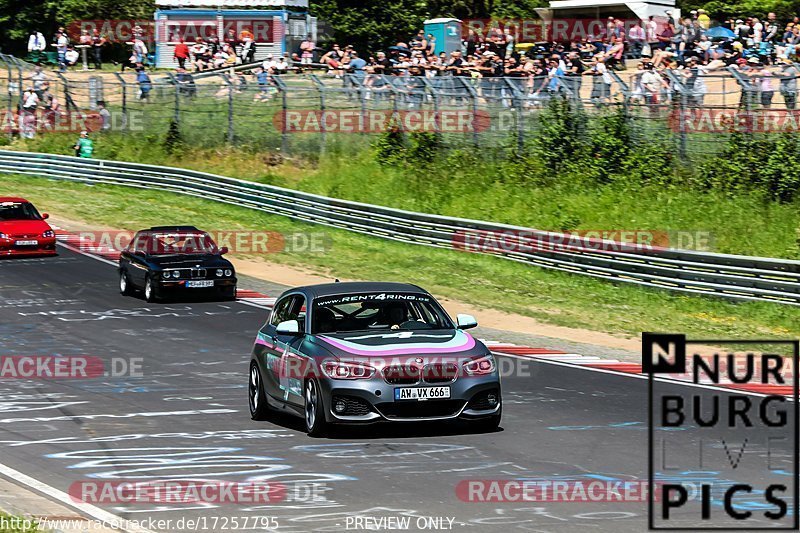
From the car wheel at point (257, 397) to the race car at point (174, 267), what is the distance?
1076cm

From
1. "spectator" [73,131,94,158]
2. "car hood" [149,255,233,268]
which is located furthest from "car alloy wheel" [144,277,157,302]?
"spectator" [73,131,94,158]

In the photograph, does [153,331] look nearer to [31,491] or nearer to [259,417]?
[259,417]

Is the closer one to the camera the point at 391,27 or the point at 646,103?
the point at 646,103

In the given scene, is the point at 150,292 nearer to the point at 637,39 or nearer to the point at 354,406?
the point at 354,406

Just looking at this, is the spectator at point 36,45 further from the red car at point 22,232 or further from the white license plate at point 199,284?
the white license plate at point 199,284

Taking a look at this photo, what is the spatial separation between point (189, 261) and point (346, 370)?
13.4m

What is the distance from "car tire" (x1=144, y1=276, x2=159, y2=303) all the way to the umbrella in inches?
786

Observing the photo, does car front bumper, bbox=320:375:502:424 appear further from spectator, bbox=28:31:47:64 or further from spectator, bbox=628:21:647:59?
spectator, bbox=28:31:47:64

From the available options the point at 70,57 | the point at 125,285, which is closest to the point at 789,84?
the point at 125,285

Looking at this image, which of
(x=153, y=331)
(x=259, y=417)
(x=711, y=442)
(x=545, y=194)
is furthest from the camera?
(x=545, y=194)

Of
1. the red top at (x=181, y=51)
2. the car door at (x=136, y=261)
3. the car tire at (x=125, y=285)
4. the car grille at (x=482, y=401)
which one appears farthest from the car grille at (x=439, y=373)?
the red top at (x=181, y=51)

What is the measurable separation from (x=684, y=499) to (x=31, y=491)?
5.18 m

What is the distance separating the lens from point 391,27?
60.7 meters

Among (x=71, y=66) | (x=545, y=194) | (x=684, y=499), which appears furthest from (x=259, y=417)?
(x=71, y=66)
